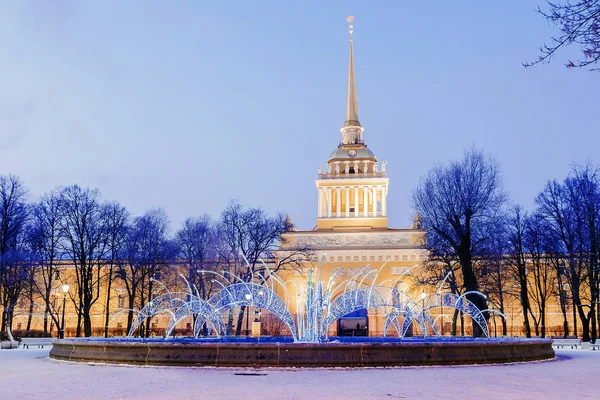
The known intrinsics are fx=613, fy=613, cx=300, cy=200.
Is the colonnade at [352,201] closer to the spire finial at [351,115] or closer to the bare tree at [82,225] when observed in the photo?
the spire finial at [351,115]

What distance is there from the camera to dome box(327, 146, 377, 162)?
7013cm

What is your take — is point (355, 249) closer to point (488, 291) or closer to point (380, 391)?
point (488, 291)

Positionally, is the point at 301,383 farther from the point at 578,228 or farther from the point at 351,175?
the point at 351,175

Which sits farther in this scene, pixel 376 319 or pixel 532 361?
pixel 376 319

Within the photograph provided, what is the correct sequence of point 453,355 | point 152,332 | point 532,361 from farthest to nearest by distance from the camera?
point 152,332, point 532,361, point 453,355

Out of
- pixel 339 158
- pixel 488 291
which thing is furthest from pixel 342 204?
pixel 488 291

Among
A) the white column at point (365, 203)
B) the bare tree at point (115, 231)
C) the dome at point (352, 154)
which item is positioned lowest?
the bare tree at point (115, 231)

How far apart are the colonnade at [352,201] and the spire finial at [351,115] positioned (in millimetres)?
6595

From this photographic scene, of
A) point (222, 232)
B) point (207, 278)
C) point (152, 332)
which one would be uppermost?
point (222, 232)

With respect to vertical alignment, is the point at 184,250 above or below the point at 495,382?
above

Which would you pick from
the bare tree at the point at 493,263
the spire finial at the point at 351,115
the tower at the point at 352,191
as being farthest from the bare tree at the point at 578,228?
the spire finial at the point at 351,115

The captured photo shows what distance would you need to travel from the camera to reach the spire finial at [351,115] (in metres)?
72.1

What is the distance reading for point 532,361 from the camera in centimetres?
1912

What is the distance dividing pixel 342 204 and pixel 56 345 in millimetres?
50870
